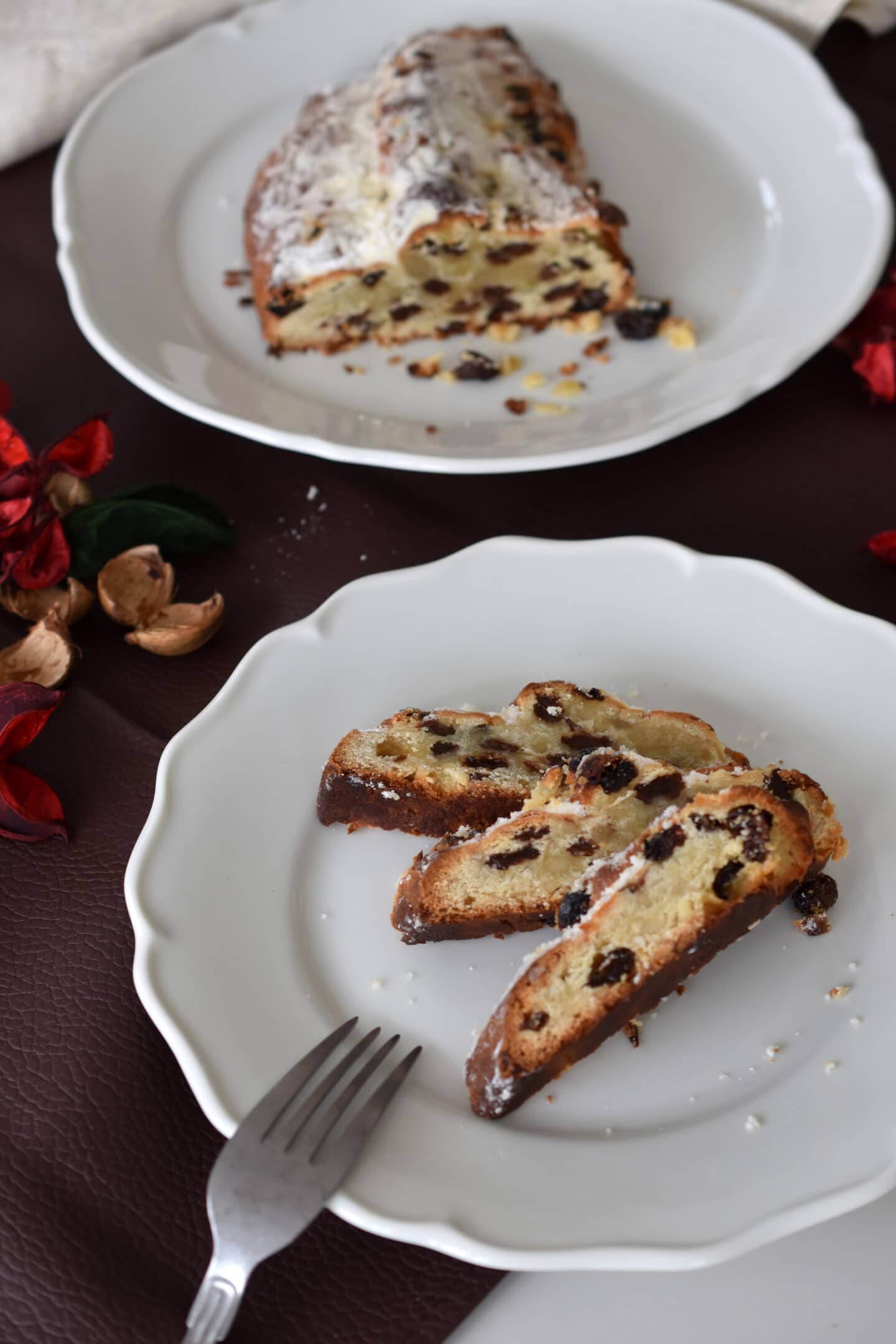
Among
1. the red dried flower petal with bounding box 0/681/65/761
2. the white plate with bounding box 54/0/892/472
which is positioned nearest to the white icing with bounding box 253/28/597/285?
the white plate with bounding box 54/0/892/472

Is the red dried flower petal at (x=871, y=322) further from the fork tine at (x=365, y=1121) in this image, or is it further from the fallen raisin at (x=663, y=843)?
the fork tine at (x=365, y=1121)

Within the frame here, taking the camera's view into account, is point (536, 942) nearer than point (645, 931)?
No

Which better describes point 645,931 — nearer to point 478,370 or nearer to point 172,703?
point 172,703

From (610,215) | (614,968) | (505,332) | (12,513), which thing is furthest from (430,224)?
(614,968)

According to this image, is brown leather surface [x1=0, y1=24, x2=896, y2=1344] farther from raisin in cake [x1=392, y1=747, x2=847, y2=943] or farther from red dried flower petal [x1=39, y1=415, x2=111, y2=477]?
raisin in cake [x1=392, y1=747, x2=847, y2=943]

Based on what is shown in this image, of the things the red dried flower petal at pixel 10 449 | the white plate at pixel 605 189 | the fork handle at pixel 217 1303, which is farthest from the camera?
the white plate at pixel 605 189

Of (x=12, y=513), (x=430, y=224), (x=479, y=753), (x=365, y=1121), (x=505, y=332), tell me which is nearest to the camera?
(x=365, y=1121)

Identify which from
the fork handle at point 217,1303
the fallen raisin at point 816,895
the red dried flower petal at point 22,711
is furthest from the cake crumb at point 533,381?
the fork handle at point 217,1303
